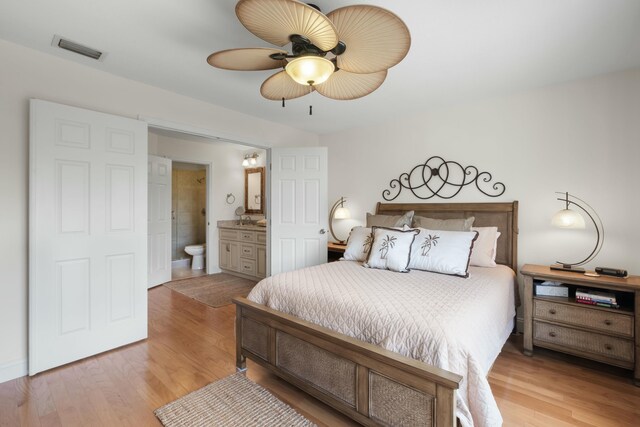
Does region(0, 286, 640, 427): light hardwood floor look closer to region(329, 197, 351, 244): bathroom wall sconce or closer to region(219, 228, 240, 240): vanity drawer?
region(329, 197, 351, 244): bathroom wall sconce

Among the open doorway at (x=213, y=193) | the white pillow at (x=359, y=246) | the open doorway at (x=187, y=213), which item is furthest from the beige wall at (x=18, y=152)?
the open doorway at (x=187, y=213)

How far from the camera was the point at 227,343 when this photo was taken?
2613mm

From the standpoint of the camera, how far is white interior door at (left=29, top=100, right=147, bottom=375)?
2143 millimetres

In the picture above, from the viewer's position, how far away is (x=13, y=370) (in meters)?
2.08

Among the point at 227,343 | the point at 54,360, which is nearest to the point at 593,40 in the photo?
the point at 227,343

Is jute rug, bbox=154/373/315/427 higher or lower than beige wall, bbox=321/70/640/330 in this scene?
lower

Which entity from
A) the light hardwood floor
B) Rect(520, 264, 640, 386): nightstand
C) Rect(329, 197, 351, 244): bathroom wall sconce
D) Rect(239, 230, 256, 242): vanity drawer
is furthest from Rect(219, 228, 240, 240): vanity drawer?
Rect(520, 264, 640, 386): nightstand

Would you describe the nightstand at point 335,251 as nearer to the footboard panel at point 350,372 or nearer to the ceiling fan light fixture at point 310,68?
the footboard panel at point 350,372

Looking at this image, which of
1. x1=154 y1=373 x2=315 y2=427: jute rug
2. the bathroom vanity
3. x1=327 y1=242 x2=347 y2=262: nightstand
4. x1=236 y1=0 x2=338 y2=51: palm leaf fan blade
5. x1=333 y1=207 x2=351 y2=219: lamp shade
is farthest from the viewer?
the bathroom vanity

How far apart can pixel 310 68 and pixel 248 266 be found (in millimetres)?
3791

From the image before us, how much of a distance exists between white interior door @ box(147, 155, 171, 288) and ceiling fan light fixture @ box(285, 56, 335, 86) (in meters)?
3.57

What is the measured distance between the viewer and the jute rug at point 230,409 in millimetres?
1643

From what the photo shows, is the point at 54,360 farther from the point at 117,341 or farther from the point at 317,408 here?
the point at 317,408

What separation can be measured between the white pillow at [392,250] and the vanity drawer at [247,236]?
2.55 metres
